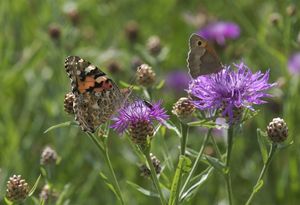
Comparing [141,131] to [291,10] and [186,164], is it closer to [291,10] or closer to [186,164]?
[186,164]

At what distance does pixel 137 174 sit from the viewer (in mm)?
3836

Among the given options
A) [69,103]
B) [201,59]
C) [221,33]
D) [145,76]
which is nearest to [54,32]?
[221,33]

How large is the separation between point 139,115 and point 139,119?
0.06 feet

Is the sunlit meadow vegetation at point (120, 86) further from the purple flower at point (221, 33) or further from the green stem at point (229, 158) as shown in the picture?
the green stem at point (229, 158)

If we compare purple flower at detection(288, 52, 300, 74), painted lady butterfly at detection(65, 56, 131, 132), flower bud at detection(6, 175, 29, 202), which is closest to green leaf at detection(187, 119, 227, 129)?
painted lady butterfly at detection(65, 56, 131, 132)

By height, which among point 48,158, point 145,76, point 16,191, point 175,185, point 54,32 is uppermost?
point 54,32

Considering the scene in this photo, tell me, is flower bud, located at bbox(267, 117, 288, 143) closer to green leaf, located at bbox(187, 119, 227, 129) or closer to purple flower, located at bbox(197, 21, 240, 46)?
green leaf, located at bbox(187, 119, 227, 129)

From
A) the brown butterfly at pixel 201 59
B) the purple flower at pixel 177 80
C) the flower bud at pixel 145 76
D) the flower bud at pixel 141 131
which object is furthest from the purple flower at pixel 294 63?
the flower bud at pixel 141 131

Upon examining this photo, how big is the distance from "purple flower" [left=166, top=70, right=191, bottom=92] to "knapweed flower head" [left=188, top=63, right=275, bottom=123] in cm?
264

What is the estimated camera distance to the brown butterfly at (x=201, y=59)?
2.09m

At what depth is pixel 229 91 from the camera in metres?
2.01

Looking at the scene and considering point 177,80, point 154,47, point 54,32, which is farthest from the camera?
point 177,80

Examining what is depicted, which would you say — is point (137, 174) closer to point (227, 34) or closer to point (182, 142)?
point (227, 34)

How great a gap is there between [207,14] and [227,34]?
76 centimetres
